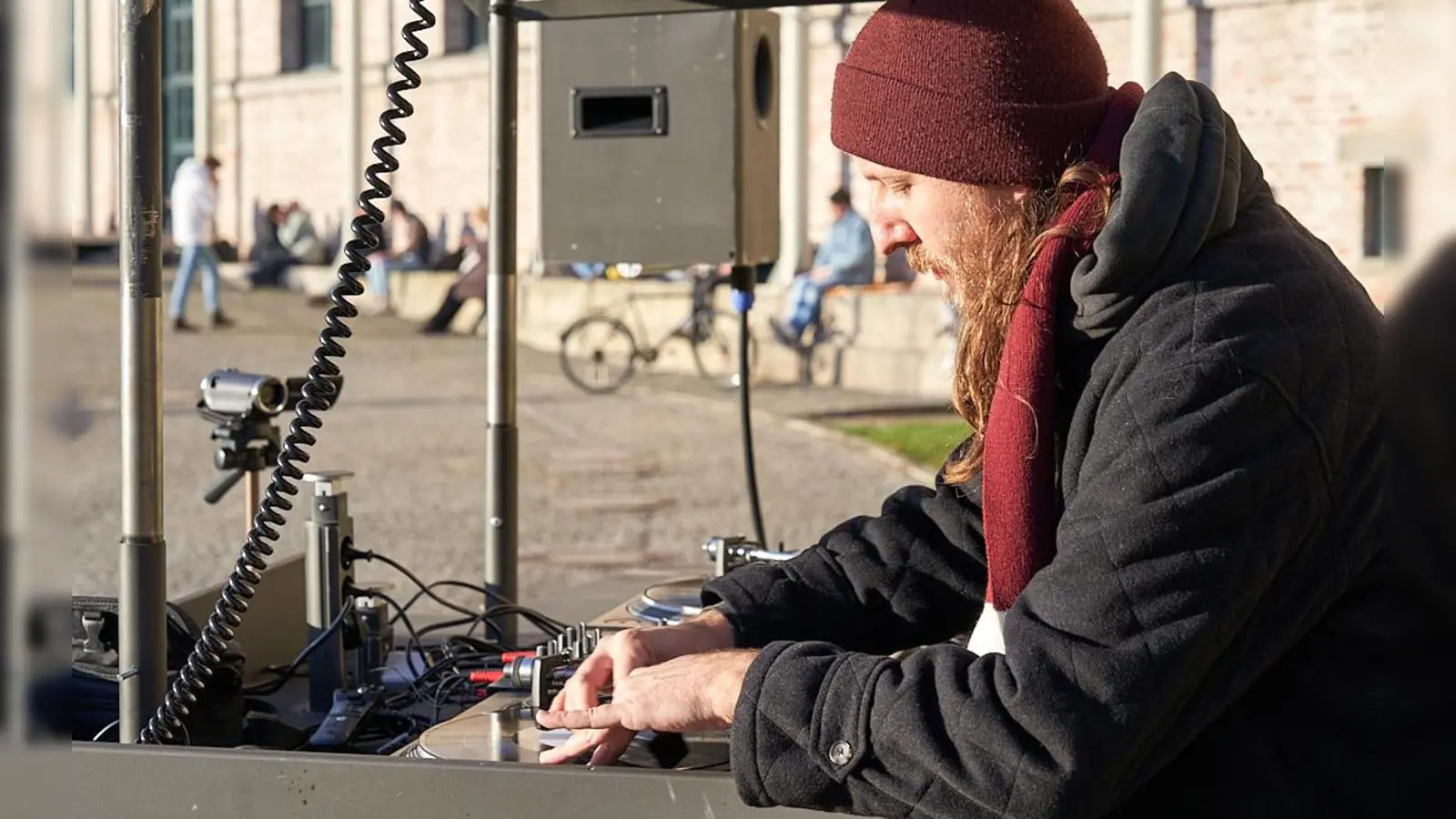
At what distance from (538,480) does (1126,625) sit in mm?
9116

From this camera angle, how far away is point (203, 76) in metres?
29.2

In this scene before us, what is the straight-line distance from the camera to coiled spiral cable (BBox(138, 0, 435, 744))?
2260 millimetres

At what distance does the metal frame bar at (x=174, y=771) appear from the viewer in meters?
1.85

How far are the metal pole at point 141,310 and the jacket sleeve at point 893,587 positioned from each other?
0.68 m

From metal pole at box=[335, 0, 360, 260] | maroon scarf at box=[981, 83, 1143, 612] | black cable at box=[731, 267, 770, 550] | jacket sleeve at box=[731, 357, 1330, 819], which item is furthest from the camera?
metal pole at box=[335, 0, 360, 260]

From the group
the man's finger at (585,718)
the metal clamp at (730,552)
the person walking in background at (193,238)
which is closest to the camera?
the man's finger at (585,718)

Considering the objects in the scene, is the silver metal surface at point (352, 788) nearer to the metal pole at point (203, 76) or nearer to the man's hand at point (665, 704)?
the man's hand at point (665, 704)

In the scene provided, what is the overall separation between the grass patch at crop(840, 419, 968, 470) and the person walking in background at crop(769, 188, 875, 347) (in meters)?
2.68

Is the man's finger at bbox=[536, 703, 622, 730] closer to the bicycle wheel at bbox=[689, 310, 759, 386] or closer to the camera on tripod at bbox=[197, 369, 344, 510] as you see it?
the camera on tripod at bbox=[197, 369, 344, 510]

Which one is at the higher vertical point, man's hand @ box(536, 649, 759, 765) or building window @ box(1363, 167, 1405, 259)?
building window @ box(1363, 167, 1405, 259)

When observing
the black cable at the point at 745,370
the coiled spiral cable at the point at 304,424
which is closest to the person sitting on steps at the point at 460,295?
the black cable at the point at 745,370

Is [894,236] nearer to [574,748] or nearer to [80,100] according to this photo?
[574,748]

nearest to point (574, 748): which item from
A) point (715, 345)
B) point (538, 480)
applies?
point (538, 480)

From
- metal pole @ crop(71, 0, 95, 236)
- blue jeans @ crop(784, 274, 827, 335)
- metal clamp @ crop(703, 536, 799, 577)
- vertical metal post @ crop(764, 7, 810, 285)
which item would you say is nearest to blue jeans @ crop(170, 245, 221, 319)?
vertical metal post @ crop(764, 7, 810, 285)
